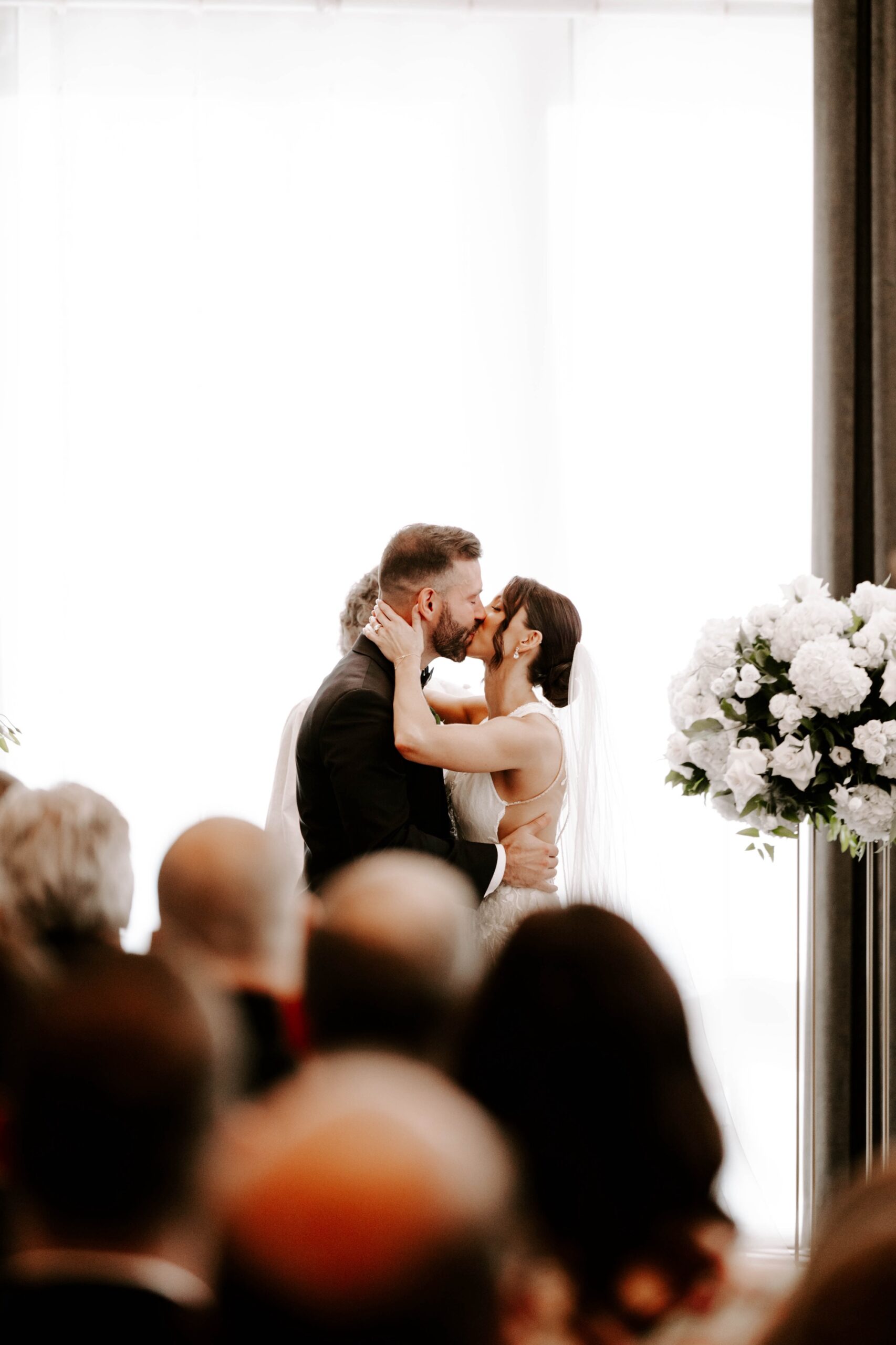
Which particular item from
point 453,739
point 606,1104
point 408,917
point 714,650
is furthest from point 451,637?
point 606,1104

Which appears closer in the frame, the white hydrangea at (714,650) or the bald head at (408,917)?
the bald head at (408,917)

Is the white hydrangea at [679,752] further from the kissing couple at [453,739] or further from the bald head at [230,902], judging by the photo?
the bald head at [230,902]

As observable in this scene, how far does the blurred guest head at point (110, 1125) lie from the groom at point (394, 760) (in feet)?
6.70

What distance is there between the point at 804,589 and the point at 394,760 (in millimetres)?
1057

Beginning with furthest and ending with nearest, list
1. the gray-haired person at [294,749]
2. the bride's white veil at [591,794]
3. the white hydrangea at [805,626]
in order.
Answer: the gray-haired person at [294,749] < the bride's white veil at [591,794] < the white hydrangea at [805,626]

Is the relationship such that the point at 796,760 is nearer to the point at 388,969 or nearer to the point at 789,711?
the point at 789,711

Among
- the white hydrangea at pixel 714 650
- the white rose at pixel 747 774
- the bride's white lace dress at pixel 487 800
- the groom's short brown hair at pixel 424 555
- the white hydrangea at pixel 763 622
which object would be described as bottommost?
the bride's white lace dress at pixel 487 800

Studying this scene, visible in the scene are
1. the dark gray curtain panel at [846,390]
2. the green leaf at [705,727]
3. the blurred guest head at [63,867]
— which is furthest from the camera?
the dark gray curtain panel at [846,390]

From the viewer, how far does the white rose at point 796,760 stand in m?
2.64

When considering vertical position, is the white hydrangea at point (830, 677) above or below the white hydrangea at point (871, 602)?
below

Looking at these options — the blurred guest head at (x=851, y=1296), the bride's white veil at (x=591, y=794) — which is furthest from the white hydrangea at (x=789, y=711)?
the blurred guest head at (x=851, y=1296)

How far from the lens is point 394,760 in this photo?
291 centimetres

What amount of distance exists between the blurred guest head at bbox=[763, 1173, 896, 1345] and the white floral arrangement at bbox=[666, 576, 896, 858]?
7.14ft

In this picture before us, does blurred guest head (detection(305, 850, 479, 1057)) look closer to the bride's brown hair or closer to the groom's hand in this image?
the groom's hand
